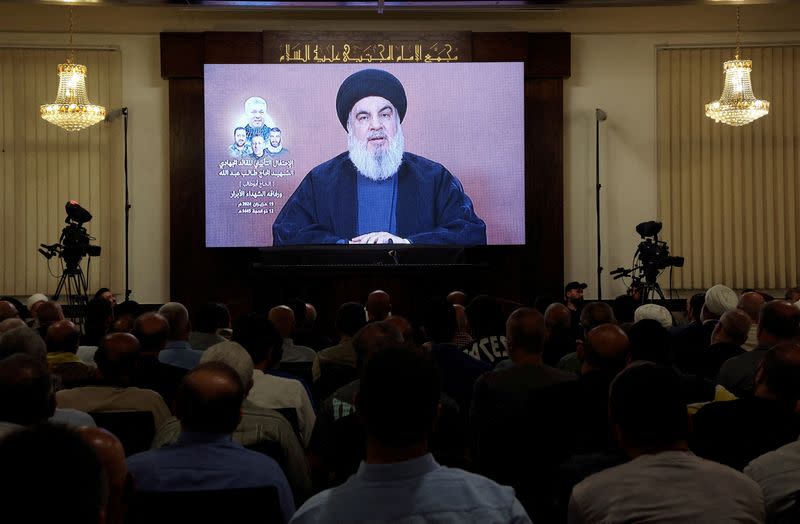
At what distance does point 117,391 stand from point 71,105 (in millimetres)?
7275

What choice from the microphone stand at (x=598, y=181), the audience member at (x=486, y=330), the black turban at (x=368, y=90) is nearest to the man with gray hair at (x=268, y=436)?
the audience member at (x=486, y=330)

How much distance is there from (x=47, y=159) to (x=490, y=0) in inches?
224

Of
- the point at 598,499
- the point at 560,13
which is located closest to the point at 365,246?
the point at 560,13

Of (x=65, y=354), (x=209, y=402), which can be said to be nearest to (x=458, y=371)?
(x=65, y=354)

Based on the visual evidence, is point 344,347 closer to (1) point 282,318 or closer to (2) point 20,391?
(1) point 282,318

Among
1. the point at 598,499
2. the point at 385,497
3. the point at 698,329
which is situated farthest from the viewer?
the point at 698,329

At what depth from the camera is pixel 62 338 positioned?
13.8 feet

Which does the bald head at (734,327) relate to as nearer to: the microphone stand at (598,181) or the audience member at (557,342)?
the audience member at (557,342)

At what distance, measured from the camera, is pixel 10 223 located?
11.1 m

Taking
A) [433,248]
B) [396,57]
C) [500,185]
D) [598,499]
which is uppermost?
[396,57]

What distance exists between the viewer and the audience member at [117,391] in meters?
3.26

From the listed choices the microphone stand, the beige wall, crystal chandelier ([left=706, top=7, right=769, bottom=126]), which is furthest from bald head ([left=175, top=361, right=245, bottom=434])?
the beige wall

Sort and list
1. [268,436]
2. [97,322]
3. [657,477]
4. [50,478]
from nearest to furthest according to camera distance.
Result: [50,478]
[657,477]
[268,436]
[97,322]

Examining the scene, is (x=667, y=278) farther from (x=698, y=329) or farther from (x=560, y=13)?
(x=698, y=329)
